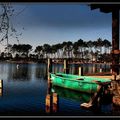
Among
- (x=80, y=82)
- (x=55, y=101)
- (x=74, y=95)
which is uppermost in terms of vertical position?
(x=80, y=82)

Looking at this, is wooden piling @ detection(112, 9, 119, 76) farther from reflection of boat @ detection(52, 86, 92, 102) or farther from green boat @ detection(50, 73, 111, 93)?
reflection of boat @ detection(52, 86, 92, 102)

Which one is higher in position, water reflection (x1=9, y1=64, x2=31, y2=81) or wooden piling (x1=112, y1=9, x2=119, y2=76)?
wooden piling (x1=112, y1=9, x2=119, y2=76)

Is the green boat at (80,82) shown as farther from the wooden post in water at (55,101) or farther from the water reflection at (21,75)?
the water reflection at (21,75)

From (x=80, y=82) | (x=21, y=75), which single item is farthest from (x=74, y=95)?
(x=21, y=75)

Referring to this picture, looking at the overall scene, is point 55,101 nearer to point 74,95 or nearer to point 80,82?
point 80,82

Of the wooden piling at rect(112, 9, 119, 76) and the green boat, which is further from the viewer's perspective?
the green boat

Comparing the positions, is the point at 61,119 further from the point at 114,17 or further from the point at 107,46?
the point at 107,46

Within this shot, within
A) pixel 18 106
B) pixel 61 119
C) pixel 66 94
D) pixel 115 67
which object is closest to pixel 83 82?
pixel 66 94

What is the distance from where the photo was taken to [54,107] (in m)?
21.2

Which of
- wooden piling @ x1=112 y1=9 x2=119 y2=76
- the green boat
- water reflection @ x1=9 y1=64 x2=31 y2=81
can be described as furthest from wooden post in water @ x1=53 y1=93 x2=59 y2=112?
water reflection @ x1=9 y1=64 x2=31 y2=81

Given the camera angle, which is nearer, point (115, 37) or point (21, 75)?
point (115, 37)

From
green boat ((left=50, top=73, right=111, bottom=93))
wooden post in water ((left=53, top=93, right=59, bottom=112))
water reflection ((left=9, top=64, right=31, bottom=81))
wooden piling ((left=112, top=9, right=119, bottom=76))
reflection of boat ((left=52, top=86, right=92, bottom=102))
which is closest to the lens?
wooden piling ((left=112, top=9, right=119, bottom=76))

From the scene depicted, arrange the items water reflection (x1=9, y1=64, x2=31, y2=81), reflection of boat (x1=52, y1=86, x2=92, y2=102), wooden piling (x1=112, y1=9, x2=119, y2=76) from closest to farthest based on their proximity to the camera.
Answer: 1. wooden piling (x1=112, y1=9, x2=119, y2=76)
2. reflection of boat (x1=52, y1=86, x2=92, y2=102)
3. water reflection (x1=9, y1=64, x2=31, y2=81)

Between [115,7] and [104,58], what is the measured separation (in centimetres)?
18564
